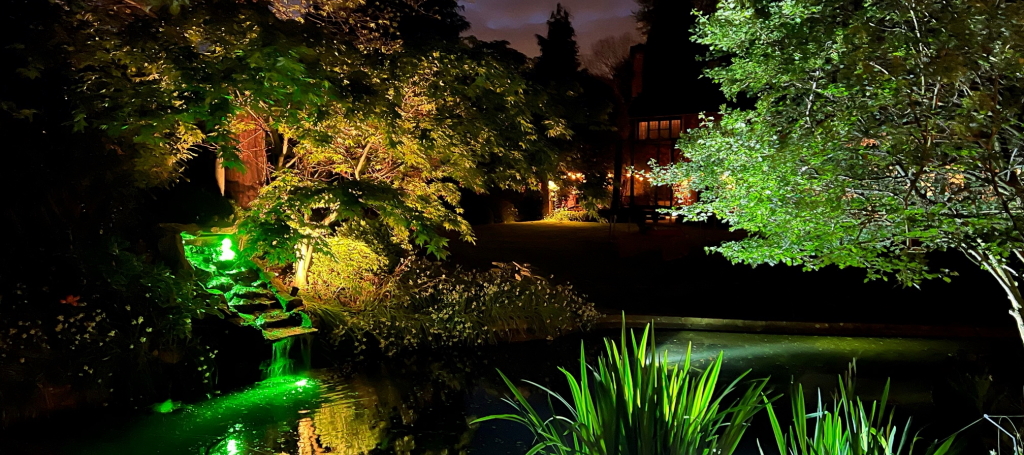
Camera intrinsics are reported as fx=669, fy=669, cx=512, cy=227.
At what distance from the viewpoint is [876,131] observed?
414cm

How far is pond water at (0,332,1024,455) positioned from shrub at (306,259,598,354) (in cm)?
44

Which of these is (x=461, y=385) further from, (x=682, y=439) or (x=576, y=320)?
(x=682, y=439)

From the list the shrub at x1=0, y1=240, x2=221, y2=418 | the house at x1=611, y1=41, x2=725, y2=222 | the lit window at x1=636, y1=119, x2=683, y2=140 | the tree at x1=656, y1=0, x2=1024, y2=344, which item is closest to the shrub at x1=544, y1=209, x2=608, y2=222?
the house at x1=611, y1=41, x2=725, y2=222

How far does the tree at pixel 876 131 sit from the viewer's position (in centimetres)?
381

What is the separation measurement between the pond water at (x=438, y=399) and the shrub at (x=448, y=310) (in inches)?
17.5

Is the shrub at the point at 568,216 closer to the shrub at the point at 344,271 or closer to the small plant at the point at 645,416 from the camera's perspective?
the shrub at the point at 344,271

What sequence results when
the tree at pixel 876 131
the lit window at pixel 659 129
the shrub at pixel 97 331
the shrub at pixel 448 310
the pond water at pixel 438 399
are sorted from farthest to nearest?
the lit window at pixel 659 129 → the shrub at pixel 448 310 → the shrub at pixel 97 331 → the pond water at pixel 438 399 → the tree at pixel 876 131

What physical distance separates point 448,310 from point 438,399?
3.07 m

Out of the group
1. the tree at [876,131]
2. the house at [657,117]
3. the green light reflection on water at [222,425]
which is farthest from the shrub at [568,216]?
the tree at [876,131]

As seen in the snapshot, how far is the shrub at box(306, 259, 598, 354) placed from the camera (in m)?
10.5

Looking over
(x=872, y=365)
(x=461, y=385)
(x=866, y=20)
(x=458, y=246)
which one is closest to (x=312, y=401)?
(x=461, y=385)

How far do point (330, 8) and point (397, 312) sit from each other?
4.77 metres

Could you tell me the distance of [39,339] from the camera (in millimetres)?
7062

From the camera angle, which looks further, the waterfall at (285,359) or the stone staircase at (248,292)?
the stone staircase at (248,292)
